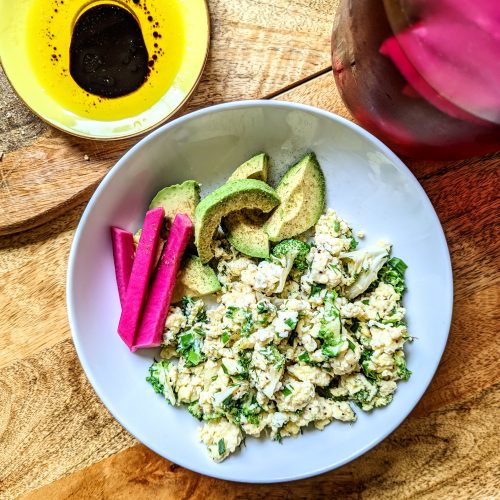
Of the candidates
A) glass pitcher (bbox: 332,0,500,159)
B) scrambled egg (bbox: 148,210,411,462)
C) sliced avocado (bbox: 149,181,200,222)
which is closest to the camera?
glass pitcher (bbox: 332,0,500,159)

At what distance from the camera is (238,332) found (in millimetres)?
1482

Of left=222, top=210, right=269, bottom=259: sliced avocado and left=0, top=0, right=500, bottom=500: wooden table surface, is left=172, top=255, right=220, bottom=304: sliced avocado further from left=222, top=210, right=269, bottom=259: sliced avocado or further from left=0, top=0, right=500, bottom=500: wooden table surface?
left=0, top=0, right=500, bottom=500: wooden table surface

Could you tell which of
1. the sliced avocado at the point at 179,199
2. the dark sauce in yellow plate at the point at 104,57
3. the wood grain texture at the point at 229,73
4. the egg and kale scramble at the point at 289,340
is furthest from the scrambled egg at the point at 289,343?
the dark sauce in yellow plate at the point at 104,57

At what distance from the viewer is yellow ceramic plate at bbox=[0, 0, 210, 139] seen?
5.05ft

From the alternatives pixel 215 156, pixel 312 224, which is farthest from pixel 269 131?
pixel 312 224

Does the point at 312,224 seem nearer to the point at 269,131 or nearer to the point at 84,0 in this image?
the point at 269,131

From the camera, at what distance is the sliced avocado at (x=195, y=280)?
153 cm

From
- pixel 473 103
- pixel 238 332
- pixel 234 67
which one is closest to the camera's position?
pixel 473 103

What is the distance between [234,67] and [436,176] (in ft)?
1.91

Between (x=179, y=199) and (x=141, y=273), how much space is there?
0.21m

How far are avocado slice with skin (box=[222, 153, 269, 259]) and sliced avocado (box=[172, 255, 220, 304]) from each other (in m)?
0.10

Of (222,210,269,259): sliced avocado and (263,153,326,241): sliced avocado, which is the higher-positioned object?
(263,153,326,241): sliced avocado

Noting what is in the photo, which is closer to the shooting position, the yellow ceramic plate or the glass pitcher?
the glass pitcher

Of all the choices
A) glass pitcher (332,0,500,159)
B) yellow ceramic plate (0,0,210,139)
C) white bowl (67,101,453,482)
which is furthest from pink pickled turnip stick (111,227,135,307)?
glass pitcher (332,0,500,159)
